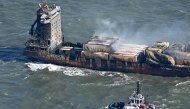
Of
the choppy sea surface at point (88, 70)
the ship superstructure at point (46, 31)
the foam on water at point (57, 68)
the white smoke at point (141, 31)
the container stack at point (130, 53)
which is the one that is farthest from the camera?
the white smoke at point (141, 31)

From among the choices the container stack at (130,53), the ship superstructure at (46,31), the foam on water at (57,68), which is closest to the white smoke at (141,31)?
the container stack at (130,53)

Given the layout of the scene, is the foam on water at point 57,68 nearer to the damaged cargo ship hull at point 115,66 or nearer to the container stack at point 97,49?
the damaged cargo ship hull at point 115,66

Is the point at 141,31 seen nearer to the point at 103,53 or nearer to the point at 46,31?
the point at 103,53

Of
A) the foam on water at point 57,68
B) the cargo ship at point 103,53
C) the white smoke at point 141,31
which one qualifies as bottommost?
the foam on water at point 57,68

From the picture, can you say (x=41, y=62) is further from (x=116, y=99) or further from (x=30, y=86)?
(x=116, y=99)

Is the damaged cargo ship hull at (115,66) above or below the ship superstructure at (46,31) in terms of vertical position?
below

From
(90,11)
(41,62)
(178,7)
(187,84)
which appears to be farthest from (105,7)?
(187,84)

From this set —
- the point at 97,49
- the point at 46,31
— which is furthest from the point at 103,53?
the point at 46,31
